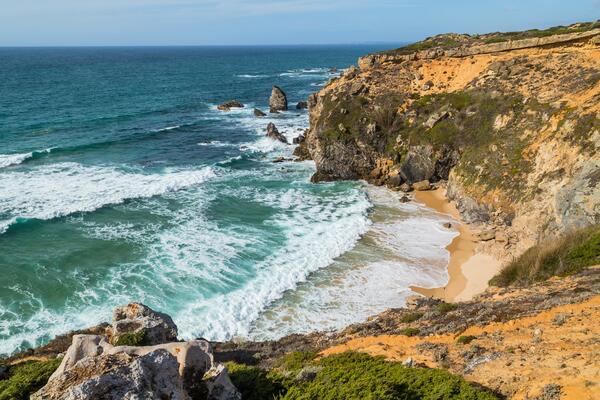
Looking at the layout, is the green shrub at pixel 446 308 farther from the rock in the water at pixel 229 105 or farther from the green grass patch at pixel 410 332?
the rock in the water at pixel 229 105

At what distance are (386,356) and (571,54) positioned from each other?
39.6 m

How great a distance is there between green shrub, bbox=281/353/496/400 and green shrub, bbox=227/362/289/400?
324mm

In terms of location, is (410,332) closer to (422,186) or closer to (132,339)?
(132,339)

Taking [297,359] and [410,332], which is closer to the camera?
[297,359]

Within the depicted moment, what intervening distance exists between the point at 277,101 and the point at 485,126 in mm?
46724

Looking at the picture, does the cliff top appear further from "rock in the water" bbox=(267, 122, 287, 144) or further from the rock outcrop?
the rock outcrop

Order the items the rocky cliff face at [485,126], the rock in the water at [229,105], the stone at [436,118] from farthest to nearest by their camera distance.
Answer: the rock in the water at [229,105]
the stone at [436,118]
the rocky cliff face at [485,126]

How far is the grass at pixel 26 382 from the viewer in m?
10.8

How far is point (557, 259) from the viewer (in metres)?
20.9

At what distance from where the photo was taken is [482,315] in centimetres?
1667

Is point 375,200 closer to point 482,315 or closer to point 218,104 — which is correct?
point 482,315

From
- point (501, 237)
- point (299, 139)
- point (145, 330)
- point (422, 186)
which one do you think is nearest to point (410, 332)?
point (145, 330)

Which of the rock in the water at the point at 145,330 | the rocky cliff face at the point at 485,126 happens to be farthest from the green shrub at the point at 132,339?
the rocky cliff face at the point at 485,126

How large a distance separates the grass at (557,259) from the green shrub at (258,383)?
14.5 metres
